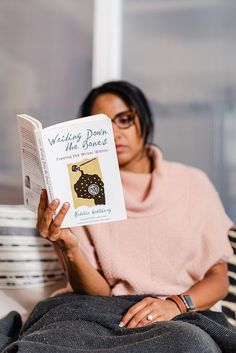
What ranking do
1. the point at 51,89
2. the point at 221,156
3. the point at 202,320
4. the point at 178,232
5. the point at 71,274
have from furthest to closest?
1. the point at 51,89
2. the point at 221,156
3. the point at 178,232
4. the point at 71,274
5. the point at 202,320

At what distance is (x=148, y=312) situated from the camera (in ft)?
4.00

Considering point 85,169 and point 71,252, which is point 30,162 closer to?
point 85,169

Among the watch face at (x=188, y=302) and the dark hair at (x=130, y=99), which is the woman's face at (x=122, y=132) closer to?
the dark hair at (x=130, y=99)

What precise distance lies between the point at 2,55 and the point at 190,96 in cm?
63

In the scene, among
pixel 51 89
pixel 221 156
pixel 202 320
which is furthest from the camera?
pixel 51 89

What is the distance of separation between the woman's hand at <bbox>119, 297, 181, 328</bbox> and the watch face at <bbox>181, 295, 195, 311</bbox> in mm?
30

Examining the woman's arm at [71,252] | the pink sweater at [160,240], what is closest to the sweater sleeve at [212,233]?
the pink sweater at [160,240]

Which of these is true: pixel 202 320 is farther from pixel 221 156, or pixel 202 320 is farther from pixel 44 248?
pixel 221 156

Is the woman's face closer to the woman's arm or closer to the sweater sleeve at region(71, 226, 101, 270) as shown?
the sweater sleeve at region(71, 226, 101, 270)

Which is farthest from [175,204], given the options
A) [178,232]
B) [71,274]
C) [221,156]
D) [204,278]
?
[221,156]

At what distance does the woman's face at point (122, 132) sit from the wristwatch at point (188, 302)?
385 mm

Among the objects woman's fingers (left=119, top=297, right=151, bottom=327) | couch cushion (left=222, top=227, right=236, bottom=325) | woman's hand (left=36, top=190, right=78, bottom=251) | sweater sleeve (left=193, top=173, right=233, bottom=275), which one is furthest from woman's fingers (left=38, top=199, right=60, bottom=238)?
couch cushion (left=222, top=227, right=236, bottom=325)

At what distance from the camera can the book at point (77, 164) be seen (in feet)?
3.64

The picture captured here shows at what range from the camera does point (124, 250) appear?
143 centimetres
